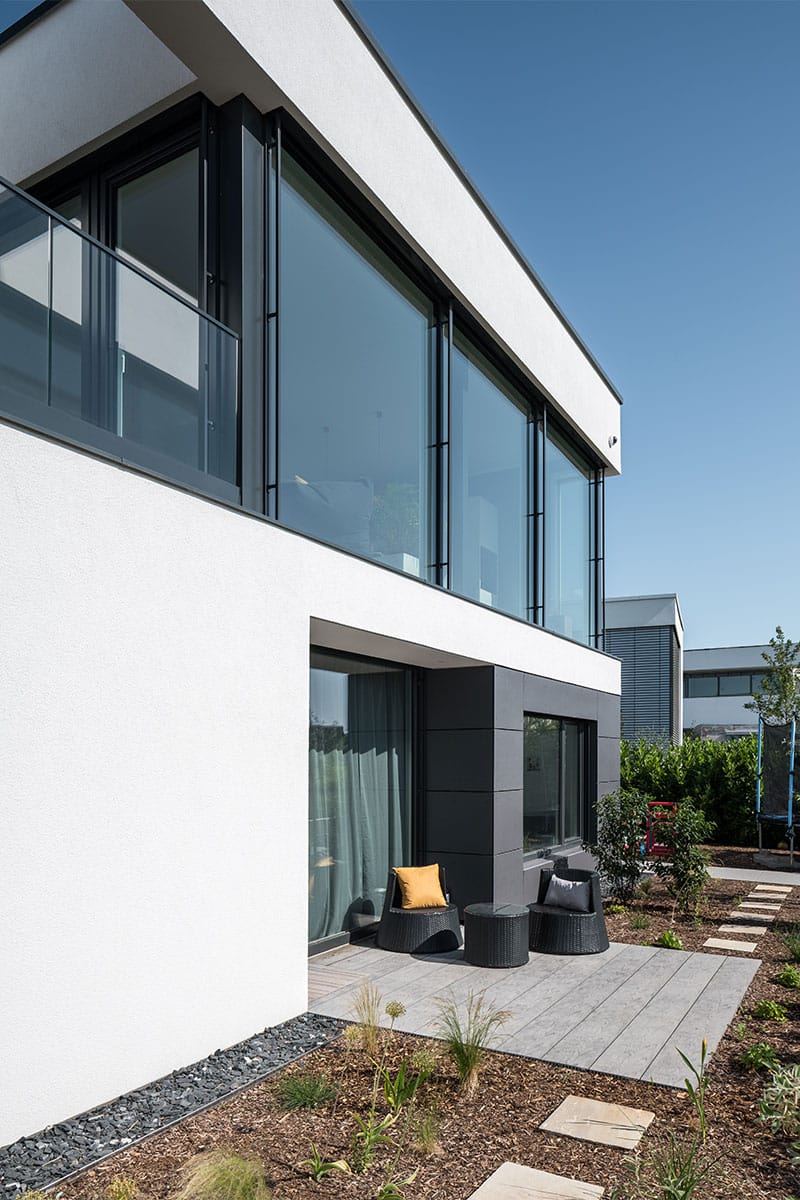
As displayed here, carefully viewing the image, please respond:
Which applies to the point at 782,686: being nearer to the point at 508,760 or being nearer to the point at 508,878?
the point at 508,760

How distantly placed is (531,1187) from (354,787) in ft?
14.8

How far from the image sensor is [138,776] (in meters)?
4.68

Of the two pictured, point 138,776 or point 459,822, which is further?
point 459,822

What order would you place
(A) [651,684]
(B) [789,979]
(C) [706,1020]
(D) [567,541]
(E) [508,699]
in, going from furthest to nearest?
(A) [651,684] → (D) [567,541] → (E) [508,699] → (B) [789,979] → (C) [706,1020]

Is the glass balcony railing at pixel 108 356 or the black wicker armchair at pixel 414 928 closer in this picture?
the glass balcony railing at pixel 108 356

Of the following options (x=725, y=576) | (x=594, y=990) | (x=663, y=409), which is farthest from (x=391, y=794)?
(x=725, y=576)

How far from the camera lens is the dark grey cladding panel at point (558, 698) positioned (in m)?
10.1

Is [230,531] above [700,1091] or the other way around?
above

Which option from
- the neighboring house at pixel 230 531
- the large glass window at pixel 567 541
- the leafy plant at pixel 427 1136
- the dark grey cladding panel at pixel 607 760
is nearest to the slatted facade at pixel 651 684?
the dark grey cladding panel at pixel 607 760

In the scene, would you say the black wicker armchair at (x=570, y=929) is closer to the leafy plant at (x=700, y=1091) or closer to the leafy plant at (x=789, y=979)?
the leafy plant at (x=789, y=979)

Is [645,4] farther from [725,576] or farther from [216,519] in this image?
[725,576]

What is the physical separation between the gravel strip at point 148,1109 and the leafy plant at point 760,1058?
236 centimetres

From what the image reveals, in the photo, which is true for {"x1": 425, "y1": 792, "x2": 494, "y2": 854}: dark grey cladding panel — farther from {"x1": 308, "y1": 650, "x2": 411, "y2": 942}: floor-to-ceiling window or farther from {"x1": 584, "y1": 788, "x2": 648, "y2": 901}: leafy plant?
{"x1": 584, "y1": 788, "x2": 648, "y2": 901}: leafy plant

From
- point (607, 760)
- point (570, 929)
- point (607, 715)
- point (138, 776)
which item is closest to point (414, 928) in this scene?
point (570, 929)
